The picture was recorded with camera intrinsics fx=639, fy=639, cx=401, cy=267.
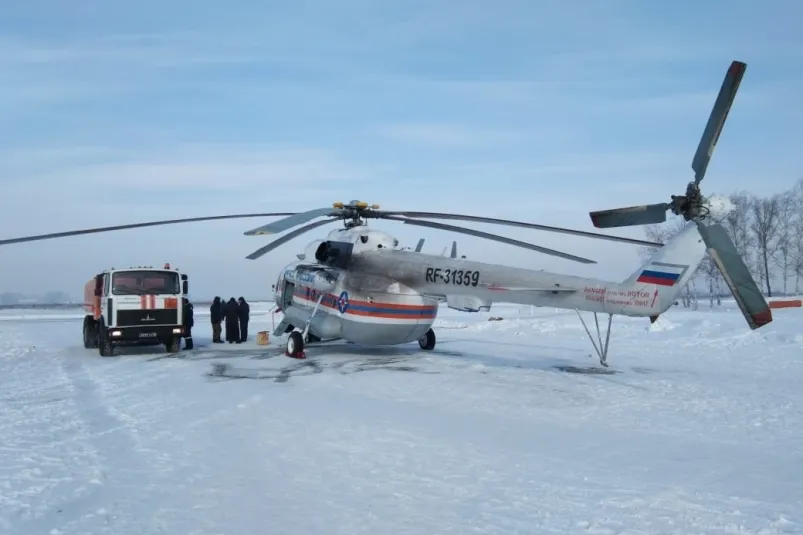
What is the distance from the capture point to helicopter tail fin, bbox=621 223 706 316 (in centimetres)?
1045

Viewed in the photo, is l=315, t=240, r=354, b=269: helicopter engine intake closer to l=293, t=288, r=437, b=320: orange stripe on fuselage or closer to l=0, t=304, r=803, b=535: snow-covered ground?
l=293, t=288, r=437, b=320: orange stripe on fuselage

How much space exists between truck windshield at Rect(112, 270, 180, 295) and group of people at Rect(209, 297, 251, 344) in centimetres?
340

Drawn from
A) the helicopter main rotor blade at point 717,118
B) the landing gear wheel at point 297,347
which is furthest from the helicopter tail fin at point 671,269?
the landing gear wheel at point 297,347

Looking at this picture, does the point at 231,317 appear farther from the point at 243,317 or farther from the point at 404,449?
the point at 404,449

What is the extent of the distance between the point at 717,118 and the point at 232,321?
15839 millimetres

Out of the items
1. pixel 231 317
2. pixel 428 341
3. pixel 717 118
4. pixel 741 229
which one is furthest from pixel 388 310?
pixel 741 229

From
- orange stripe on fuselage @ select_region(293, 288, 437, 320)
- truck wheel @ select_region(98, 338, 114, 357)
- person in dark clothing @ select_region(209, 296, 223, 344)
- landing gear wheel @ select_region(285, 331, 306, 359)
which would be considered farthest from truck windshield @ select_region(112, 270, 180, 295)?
orange stripe on fuselage @ select_region(293, 288, 437, 320)

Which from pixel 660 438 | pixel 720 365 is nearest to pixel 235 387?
pixel 660 438

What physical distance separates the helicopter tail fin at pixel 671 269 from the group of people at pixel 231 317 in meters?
13.5

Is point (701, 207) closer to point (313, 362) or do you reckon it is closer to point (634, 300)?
point (634, 300)

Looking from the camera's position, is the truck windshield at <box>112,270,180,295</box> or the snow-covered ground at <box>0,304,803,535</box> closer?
the snow-covered ground at <box>0,304,803,535</box>

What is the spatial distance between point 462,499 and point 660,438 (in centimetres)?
331

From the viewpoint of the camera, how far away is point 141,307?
16594 millimetres

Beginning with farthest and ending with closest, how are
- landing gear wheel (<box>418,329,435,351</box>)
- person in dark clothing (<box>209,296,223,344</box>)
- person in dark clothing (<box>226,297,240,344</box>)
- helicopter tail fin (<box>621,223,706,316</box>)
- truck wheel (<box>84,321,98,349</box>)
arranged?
person in dark clothing (<box>209,296,223,344</box>)
person in dark clothing (<box>226,297,240,344</box>)
truck wheel (<box>84,321,98,349</box>)
landing gear wheel (<box>418,329,435,351</box>)
helicopter tail fin (<box>621,223,706,316</box>)
